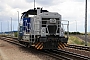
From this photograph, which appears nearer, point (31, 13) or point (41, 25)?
point (41, 25)

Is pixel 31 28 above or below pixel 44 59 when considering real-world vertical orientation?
above

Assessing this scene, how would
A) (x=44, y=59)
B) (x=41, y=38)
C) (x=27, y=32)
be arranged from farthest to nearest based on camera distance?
1. (x=27, y=32)
2. (x=41, y=38)
3. (x=44, y=59)

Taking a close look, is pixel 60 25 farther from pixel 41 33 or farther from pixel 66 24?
pixel 41 33

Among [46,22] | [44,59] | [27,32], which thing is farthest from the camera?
[27,32]

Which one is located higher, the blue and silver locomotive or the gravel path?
the blue and silver locomotive

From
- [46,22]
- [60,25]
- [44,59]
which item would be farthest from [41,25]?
[44,59]

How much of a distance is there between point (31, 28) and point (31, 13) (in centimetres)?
251

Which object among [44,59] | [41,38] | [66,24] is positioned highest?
[66,24]

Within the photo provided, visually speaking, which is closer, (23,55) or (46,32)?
(23,55)

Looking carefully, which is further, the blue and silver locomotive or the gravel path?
the blue and silver locomotive

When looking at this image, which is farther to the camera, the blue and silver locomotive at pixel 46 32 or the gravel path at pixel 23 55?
the blue and silver locomotive at pixel 46 32

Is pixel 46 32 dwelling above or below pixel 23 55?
above

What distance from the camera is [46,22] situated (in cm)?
1884

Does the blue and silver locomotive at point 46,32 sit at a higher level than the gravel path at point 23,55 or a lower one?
higher
